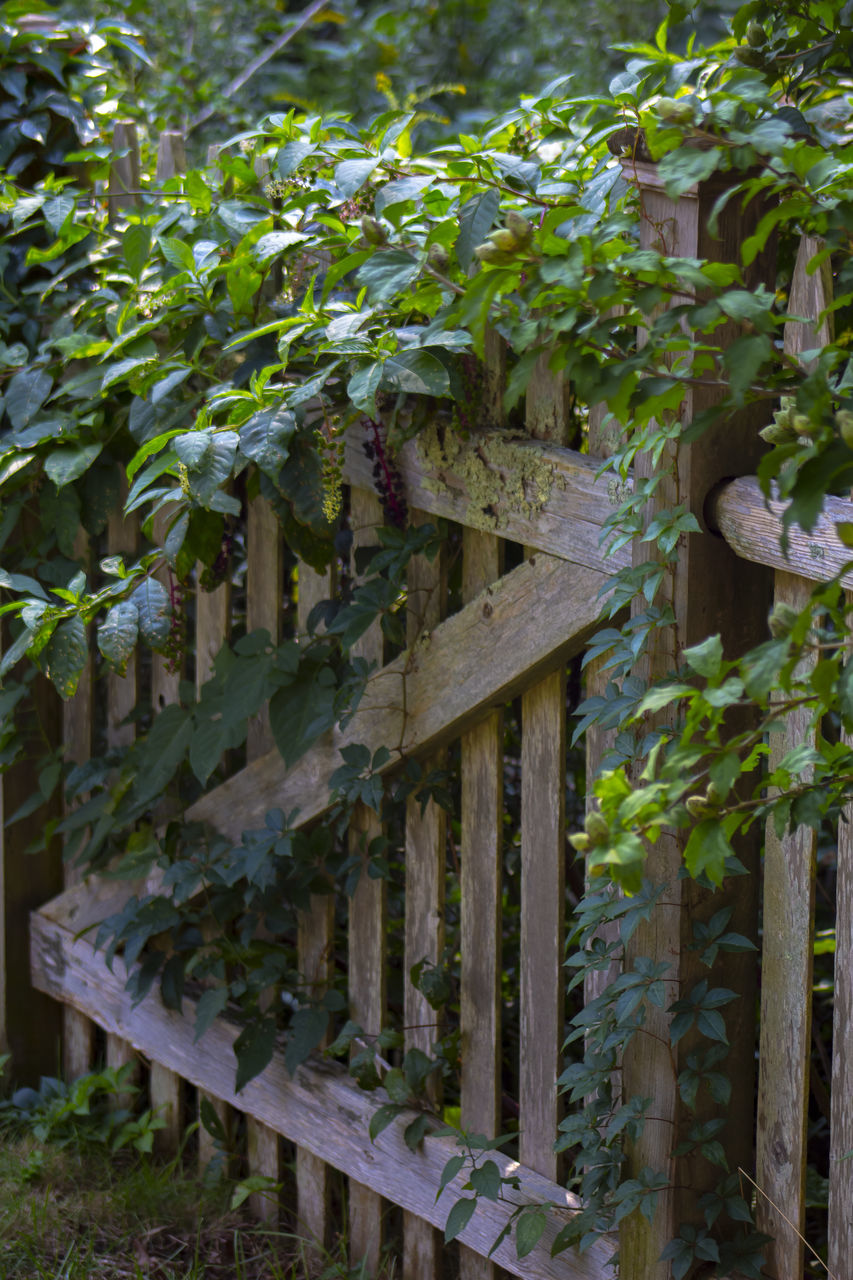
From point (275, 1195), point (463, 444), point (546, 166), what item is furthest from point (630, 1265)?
point (546, 166)

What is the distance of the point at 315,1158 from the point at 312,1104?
13 cm

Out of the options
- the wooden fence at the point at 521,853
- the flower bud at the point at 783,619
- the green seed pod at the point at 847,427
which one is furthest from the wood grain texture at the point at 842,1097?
the green seed pod at the point at 847,427

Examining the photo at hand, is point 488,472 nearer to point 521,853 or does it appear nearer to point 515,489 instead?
point 515,489

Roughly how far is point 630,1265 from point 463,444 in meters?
1.15

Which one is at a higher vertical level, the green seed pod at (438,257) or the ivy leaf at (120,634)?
the green seed pod at (438,257)

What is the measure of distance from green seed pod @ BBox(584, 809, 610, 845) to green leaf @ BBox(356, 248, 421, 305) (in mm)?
683

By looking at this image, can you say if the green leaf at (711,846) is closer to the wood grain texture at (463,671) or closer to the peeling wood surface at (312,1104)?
the wood grain texture at (463,671)

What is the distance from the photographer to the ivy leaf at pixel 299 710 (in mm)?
2174

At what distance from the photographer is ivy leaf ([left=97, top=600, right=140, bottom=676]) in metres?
2.00

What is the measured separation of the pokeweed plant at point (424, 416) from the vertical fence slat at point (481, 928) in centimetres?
9

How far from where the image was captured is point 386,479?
2027 millimetres

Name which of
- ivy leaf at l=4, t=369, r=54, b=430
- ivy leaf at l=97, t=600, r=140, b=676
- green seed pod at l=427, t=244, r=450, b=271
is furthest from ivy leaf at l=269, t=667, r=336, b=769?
green seed pod at l=427, t=244, r=450, b=271

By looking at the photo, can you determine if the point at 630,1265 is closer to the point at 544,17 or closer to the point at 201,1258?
the point at 201,1258

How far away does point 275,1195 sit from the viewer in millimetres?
2541
